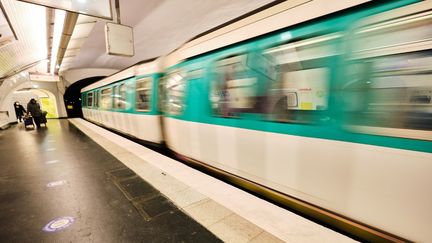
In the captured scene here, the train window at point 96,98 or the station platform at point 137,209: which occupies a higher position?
the train window at point 96,98

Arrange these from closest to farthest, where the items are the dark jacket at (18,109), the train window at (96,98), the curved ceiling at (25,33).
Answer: the curved ceiling at (25,33) → the train window at (96,98) → the dark jacket at (18,109)

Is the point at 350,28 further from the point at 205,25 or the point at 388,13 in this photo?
the point at 205,25

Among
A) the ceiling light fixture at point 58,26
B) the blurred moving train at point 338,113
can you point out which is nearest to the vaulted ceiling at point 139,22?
the ceiling light fixture at point 58,26

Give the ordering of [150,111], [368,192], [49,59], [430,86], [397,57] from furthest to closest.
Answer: [49,59] → [150,111] → [368,192] → [397,57] → [430,86]

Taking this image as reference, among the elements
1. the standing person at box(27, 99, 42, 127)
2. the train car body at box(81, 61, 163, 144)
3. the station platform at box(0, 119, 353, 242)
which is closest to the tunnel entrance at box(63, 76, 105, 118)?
the standing person at box(27, 99, 42, 127)

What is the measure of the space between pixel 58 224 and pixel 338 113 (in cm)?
313

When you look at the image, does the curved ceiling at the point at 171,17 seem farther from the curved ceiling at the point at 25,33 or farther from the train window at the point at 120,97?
the train window at the point at 120,97

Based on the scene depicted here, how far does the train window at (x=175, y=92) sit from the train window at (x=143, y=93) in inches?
32.7

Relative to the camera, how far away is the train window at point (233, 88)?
262 centimetres

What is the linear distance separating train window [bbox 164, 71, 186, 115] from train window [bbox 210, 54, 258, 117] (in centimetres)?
94

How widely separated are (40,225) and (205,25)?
716cm

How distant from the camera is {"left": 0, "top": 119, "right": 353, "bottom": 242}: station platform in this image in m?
1.88

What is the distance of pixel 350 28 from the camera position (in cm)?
170

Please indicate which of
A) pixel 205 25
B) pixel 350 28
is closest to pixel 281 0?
pixel 350 28
